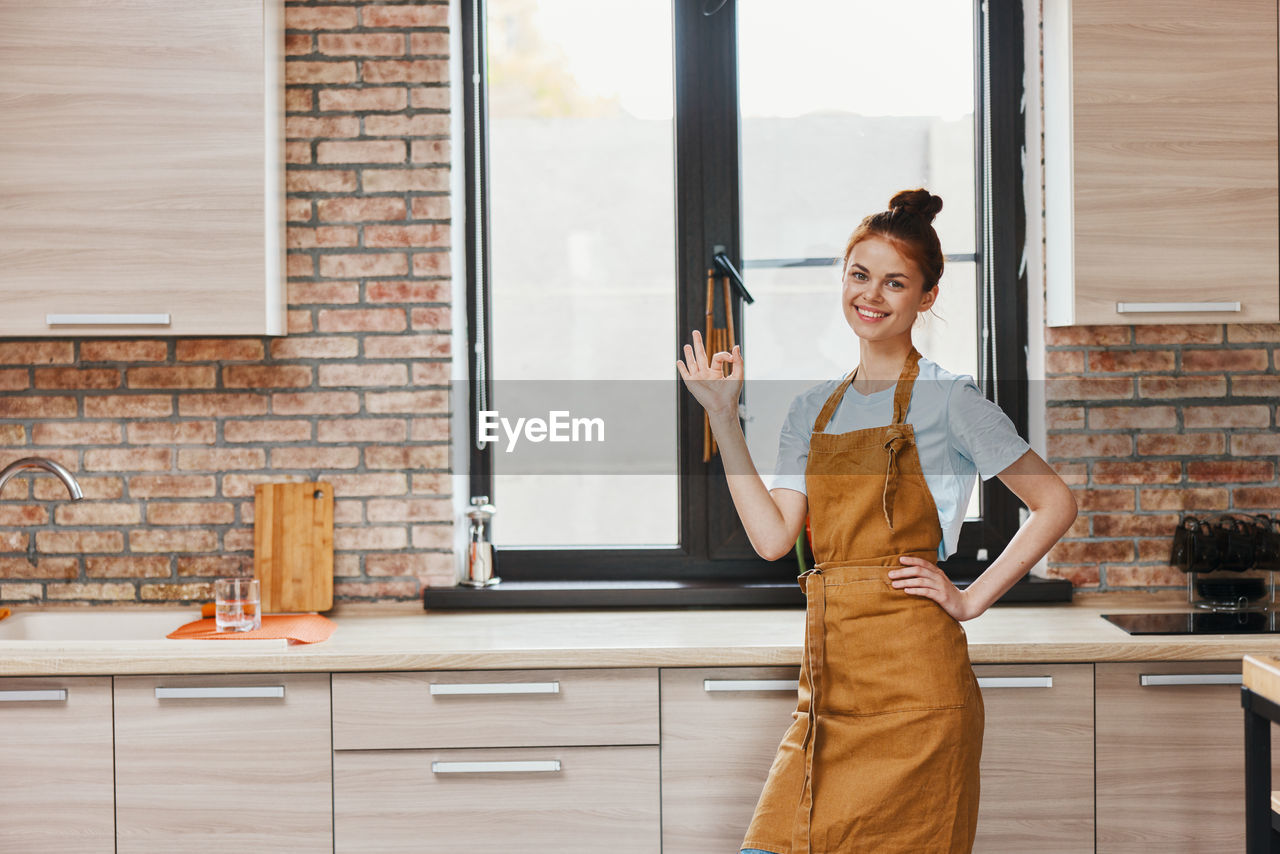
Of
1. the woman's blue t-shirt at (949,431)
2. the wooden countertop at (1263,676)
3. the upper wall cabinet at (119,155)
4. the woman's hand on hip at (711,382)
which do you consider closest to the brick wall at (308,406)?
the upper wall cabinet at (119,155)

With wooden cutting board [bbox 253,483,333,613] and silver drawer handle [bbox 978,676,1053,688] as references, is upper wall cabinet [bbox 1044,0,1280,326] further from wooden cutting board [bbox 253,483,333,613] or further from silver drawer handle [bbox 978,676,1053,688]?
wooden cutting board [bbox 253,483,333,613]

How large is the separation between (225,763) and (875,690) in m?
1.29

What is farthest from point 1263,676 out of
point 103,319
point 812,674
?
point 103,319

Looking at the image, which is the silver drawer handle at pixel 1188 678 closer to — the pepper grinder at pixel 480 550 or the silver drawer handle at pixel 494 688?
the silver drawer handle at pixel 494 688

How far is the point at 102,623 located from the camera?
8.00 ft

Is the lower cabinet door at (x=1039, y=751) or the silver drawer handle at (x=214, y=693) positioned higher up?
the silver drawer handle at (x=214, y=693)

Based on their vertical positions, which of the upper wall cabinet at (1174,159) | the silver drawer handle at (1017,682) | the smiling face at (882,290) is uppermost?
the upper wall cabinet at (1174,159)

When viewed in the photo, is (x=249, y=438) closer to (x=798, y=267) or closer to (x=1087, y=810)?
(x=798, y=267)

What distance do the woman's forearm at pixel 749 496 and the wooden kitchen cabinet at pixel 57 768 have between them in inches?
51.6

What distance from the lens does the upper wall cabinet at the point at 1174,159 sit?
2184mm

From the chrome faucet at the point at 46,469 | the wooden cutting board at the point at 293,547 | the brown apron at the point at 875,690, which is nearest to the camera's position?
the brown apron at the point at 875,690

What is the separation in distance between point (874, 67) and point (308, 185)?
1.48 metres

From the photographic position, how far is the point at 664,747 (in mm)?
2000

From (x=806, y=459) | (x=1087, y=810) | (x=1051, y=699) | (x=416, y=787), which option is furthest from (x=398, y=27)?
(x=1087, y=810)
